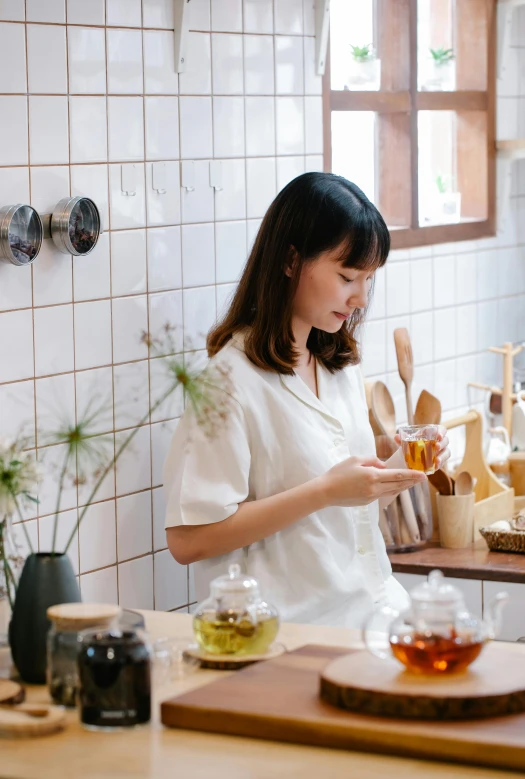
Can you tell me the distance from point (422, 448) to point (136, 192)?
75cm

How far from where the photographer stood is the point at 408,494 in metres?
3.01

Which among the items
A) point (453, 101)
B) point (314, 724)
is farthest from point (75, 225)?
point (453, 101)

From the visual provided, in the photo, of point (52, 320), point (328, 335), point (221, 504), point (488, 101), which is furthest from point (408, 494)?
point (488, 101)

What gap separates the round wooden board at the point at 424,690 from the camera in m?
1.46

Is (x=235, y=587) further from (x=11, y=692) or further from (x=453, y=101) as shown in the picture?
(x=453, y=101)

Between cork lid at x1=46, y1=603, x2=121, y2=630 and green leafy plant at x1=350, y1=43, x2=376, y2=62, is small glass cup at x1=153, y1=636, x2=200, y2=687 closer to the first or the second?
cork lid at x1=46, y1=603, x2=121, y2=630

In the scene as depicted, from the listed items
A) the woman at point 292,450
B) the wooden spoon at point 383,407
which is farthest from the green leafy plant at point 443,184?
the woman at point 292,450

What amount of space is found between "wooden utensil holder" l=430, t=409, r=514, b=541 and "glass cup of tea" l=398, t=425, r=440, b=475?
0.78m

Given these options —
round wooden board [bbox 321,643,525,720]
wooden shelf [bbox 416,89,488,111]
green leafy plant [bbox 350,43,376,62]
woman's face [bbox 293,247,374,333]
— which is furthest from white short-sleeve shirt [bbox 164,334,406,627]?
wooden shelf [bbox 416,89,488,111]

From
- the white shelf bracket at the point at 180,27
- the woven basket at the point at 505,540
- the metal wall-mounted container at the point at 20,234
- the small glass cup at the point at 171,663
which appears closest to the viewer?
the small glass cup at the point at 171,663

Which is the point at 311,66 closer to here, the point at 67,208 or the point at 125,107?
the point at 125,107

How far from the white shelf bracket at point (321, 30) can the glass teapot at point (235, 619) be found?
1722mm

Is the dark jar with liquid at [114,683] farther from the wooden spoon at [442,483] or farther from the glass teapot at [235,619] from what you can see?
the wooden spoon at [442,483]

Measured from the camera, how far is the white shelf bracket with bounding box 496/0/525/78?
12.8ft
